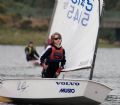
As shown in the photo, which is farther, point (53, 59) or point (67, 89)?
point (53, 59)

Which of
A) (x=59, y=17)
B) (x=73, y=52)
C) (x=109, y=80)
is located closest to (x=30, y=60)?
(x=109, y=80)

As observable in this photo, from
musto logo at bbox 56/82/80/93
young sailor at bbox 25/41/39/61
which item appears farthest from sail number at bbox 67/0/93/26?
young sailor at bbox 25/41/39/61

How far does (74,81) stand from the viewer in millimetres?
20719

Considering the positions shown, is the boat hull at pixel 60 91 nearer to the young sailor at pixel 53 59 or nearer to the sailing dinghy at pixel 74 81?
the sailing dinghy at pixel 74 81

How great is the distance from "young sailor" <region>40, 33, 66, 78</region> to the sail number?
1312 millimetres

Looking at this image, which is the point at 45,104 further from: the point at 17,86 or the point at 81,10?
the point at 81,10

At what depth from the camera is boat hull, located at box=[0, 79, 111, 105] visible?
20688 millimetres

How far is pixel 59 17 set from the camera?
26.4 meters

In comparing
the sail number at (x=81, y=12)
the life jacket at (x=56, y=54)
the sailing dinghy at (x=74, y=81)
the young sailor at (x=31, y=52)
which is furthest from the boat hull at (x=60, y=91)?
the young sailor at (x=31, y=52)

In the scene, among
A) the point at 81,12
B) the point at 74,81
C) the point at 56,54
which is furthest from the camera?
the point at 81,12

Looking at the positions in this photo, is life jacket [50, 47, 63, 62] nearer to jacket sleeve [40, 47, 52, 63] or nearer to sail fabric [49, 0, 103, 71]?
jacket sleeve [40, 47, 52, 63]

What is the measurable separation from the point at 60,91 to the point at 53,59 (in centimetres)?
109

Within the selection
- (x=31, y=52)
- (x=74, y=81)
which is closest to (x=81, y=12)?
(x=74, y=81)

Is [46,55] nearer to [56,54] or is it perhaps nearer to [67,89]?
[56,54]
